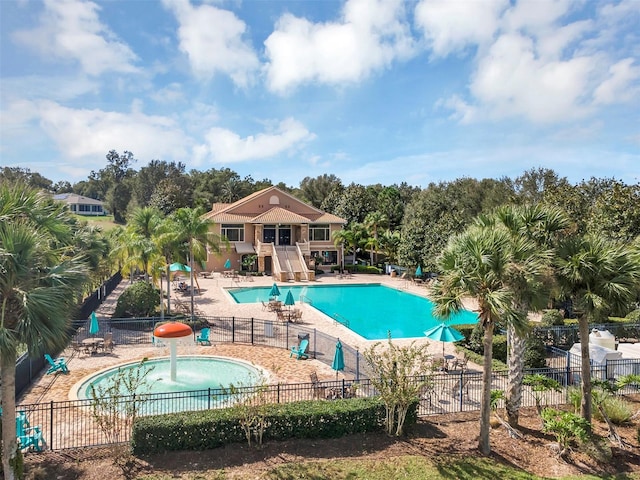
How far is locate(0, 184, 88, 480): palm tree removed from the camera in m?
7.66

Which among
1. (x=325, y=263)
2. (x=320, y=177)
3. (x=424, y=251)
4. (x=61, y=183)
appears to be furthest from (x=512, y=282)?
(x=61, y=183)

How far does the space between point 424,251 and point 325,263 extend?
1399cm

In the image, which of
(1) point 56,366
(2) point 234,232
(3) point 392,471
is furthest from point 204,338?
(2) point 234,232

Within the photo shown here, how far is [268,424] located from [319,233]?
40474mm

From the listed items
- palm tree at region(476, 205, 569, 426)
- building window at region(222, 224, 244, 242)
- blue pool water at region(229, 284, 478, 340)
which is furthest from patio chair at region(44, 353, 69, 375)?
building window at region(222, 224, 244, 242)

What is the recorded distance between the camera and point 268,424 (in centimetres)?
1052

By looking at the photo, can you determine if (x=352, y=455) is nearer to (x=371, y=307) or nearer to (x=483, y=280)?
(x=483, y=280)

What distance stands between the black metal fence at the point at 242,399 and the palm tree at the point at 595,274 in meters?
3.30

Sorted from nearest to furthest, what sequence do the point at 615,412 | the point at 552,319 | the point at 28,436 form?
the point at 28,436 → the point at 615,412 → the point at 552,319

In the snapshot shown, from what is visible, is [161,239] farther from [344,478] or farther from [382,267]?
[382,267]

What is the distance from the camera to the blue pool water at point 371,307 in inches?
1021

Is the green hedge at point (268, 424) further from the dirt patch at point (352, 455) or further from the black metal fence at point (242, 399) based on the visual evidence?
the black metal fence at point (242, 399)

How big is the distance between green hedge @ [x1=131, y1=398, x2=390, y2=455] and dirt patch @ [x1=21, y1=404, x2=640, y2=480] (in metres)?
0.21

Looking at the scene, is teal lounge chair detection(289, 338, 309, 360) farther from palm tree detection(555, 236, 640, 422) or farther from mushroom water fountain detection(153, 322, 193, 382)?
palm tree detection(555, 236, 640, 422)
